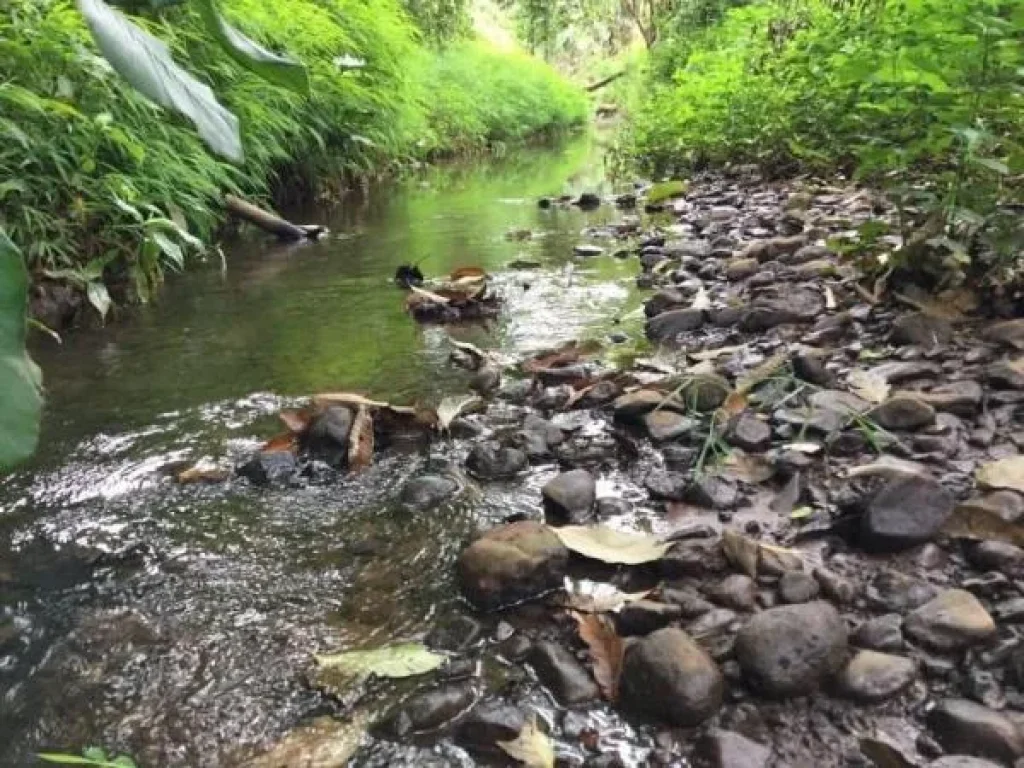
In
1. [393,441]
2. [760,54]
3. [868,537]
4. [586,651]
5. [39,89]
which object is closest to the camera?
[586,651]

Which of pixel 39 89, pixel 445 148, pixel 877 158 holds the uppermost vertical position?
pixel 39 89

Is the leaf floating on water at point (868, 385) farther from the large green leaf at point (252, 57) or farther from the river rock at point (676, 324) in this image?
the large green leaf at point (252, 57)

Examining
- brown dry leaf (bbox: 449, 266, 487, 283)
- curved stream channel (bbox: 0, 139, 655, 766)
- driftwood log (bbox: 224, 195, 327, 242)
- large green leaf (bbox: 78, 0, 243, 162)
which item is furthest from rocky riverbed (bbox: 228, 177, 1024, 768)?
driftwood log (bbox: 224, 195, 327, 242)

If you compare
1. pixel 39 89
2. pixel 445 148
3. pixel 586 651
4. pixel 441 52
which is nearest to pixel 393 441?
pixel 586 651

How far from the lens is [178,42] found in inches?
185

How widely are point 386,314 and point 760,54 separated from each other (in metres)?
5.40

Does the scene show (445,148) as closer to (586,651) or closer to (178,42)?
(178,42)

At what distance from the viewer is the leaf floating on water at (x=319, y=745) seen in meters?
1.22

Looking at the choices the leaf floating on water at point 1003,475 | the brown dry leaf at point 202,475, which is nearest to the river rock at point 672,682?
the leaf floating on water at point 1003,475

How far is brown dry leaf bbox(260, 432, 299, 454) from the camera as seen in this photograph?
224cm

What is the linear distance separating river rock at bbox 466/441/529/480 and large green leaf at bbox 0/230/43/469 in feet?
5.52

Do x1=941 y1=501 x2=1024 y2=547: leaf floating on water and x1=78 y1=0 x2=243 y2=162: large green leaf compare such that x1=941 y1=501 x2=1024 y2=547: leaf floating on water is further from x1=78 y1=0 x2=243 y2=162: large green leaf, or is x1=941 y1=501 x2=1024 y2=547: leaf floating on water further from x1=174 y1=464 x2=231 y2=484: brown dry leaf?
x1=174 y1=464 x2=231 y2=484: brown dry leaf

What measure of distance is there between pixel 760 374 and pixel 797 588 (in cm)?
97

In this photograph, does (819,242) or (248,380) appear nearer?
(248,380)
